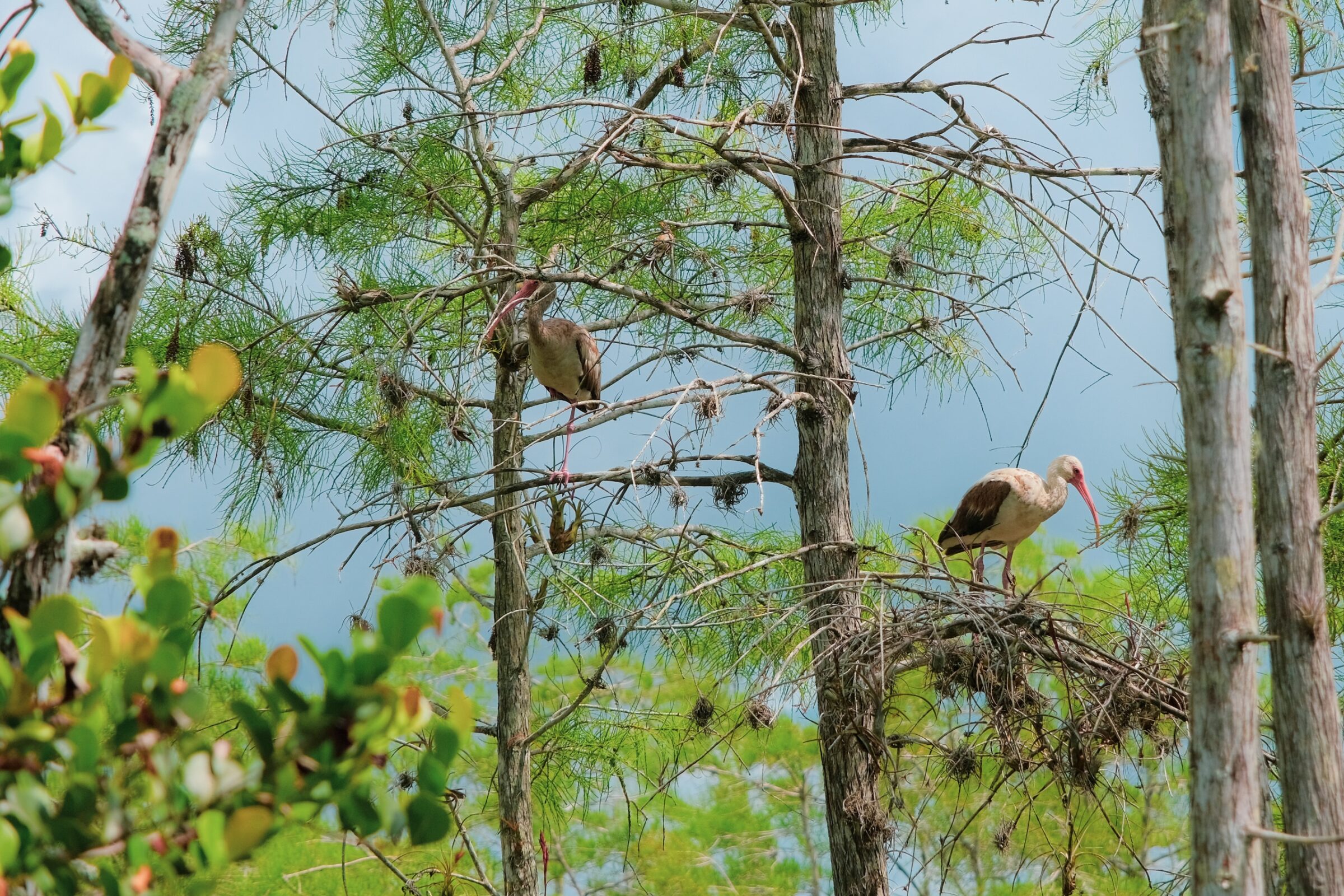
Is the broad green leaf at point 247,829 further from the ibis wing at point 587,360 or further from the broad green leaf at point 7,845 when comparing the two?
the ibis wing at point 587,360

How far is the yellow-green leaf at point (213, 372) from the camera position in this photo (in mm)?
1640

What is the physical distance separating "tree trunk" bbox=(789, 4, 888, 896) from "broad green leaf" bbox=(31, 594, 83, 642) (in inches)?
133

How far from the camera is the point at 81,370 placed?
89.4 inches

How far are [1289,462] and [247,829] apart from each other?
11.1ft

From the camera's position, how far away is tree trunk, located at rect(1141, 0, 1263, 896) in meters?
3.07

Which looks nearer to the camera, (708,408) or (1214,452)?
(1214,452)

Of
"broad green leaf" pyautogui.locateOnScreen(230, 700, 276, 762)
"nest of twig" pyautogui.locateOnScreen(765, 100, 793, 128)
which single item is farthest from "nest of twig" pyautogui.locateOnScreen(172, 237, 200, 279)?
"broad green leaf" pyautogui.locateOnScreen(230, 700, 276, 762)

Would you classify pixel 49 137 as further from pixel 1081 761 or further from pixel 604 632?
pixel 604 632

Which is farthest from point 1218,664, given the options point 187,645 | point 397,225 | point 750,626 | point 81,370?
point 397,225

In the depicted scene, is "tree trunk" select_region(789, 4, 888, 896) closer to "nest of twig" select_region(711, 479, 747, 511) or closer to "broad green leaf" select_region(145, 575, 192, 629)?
"nest of twig" select_region(711, 479, 747, 511)

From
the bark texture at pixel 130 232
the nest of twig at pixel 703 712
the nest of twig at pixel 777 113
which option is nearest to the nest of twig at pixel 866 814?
the nest of twig at pixel 703 712

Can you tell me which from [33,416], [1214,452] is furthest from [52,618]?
[1214,452]

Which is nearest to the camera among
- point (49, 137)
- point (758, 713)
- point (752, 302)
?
point (49, 137)

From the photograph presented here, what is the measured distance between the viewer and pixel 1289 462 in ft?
12.6
